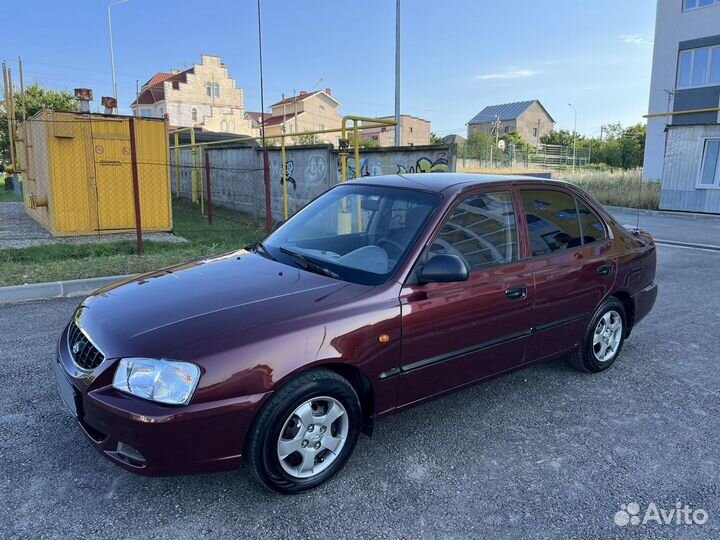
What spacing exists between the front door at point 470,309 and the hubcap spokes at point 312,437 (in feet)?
1.47

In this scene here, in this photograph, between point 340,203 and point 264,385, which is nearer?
point 264,385

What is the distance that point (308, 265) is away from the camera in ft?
11.1

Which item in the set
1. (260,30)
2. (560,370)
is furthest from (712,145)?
(560,370)

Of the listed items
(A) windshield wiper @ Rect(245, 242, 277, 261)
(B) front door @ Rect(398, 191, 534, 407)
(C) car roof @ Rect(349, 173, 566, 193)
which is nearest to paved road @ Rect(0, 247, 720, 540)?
(B) front door @ Rect(398, 191, 534, 407)

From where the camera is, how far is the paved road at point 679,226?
40.4ft

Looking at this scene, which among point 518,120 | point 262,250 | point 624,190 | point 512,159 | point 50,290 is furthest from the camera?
point 518,120

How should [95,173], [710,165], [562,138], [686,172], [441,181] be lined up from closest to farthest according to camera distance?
[441,181]
[95,173]
[710,165]
[686,172]
[562,138]

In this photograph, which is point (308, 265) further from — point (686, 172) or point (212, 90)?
point (212, 90)

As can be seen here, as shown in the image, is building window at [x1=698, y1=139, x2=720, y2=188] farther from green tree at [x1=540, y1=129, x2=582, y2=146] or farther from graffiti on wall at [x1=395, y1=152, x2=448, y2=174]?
green tree at [x1=540, y1=129, x2=582, y2=146]

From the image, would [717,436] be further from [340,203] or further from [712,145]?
[712,145]

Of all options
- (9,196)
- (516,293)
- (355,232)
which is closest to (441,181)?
(355,232)

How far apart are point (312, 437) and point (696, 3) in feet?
106

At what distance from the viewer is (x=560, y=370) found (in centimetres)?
455

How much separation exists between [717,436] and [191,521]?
3.22 m
